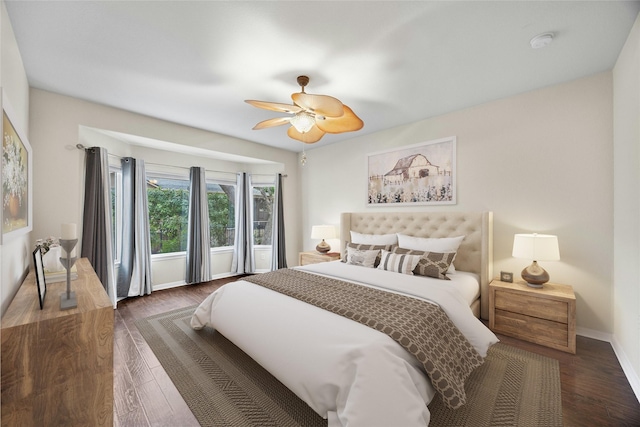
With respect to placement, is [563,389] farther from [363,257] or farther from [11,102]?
[11,102]

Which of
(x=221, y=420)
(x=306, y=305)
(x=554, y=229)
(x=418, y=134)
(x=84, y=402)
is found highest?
(x=418, y=134)

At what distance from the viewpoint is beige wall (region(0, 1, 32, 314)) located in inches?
62.5

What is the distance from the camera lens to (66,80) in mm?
2600

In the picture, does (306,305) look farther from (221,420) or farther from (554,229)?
(554,229)

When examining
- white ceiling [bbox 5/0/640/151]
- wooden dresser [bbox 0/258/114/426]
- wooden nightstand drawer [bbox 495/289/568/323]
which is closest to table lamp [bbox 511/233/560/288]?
wooden nightstand drawer [bbox 495/289/568/323]

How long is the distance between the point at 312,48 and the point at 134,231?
356 centimetres

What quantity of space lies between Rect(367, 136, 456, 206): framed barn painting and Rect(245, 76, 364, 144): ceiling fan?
157 centimetres

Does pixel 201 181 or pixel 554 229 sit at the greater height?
pixel 201 181

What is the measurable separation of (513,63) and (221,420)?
11.5 ft

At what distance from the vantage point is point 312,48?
6.86 ft

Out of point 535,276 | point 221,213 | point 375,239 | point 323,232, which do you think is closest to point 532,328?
point 535,276

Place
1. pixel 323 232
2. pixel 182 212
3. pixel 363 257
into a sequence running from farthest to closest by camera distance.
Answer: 1. pixel 182 212
2. pixel 323 232
3. pixel 363 257

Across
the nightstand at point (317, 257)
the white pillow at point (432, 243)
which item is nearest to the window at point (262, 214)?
the nightstand at point (317, 257)

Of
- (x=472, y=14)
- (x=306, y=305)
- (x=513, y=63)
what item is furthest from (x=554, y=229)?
(x=306, y=305)
